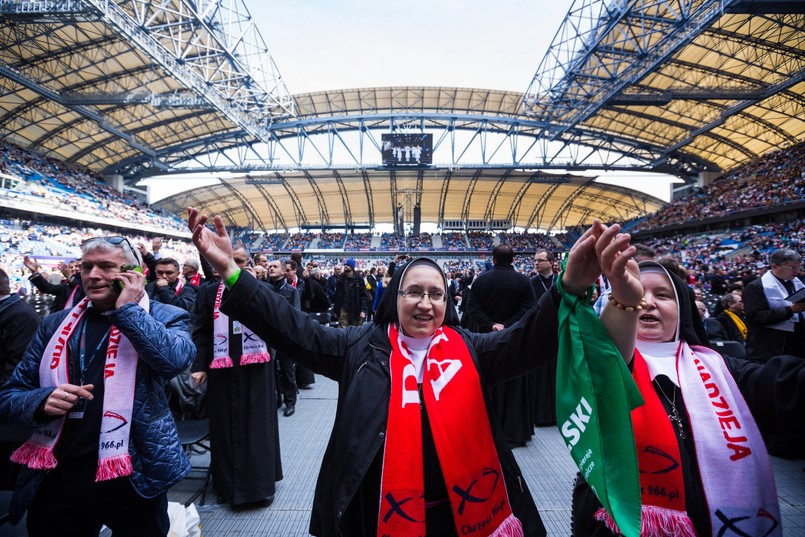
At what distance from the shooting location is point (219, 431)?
3012 mm

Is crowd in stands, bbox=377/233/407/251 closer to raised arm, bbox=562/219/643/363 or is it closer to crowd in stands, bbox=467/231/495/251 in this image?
crowd in stands, bbox=467/231/495/251

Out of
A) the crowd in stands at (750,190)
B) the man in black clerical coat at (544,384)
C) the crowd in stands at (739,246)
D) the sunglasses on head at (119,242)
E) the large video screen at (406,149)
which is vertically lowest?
the man in black clerical coat at (544,384)

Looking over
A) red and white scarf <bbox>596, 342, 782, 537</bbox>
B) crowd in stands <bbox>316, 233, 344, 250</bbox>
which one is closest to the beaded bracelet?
red and white scarf <bbox>596, 342, 782, 537</bbox>

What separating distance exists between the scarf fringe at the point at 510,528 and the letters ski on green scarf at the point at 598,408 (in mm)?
362

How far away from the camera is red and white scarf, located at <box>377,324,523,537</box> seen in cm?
143

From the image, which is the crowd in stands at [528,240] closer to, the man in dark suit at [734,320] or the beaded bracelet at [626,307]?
the man in dark suit at [734,320]

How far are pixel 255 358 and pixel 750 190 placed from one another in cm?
3206

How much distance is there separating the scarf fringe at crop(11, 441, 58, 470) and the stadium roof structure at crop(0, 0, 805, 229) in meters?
15.2

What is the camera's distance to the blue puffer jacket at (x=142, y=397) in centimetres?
160

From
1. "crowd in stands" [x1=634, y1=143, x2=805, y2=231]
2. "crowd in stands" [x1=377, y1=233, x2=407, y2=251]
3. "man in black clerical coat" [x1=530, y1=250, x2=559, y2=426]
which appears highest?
"crowd in stands" [x1=634, y1=143, x2=805, y2=231]

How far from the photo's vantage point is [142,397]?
1818 mm

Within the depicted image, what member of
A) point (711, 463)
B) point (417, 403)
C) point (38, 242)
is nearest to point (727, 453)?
point (711, 463)

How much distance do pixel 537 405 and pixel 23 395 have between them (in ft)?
15.1

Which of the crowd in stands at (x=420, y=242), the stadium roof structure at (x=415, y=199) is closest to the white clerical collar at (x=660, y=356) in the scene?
the stadium roof structure at (x=415, y=199)
